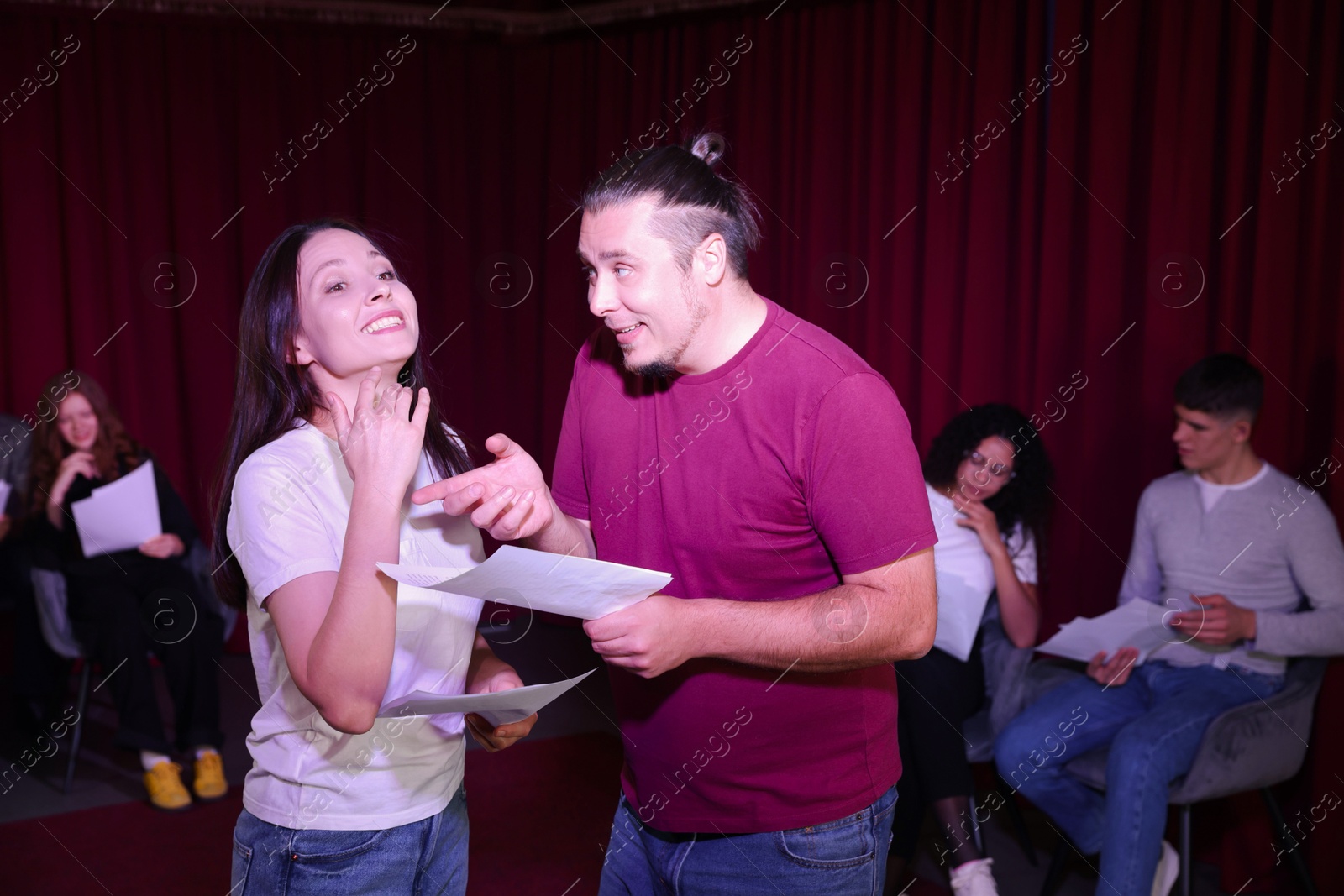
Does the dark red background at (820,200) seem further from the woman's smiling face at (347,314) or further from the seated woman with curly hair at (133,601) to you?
the woman's smiling face at (347,314)

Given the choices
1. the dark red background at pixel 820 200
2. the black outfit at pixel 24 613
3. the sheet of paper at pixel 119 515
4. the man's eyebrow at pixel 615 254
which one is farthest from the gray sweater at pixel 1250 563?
the black outfit at pixel 24 613

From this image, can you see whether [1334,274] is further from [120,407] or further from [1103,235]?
[120,407]

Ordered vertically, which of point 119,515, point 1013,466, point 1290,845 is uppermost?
point 119,515

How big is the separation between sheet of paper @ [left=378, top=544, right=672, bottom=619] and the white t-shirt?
0.16m

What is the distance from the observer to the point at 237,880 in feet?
4.10

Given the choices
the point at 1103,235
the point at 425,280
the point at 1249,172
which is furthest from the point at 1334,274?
the point at 425,280

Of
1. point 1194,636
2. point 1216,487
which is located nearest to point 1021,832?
point 1194,636

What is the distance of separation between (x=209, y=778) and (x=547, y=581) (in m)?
2.79

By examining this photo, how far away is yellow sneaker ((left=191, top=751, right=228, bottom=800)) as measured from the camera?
10.9 feet

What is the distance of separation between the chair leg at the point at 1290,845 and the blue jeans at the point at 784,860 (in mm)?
1784

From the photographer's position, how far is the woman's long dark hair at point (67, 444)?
11.7 ft

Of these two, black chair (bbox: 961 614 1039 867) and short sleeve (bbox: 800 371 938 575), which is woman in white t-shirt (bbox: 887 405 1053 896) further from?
short sleeve (bbox: 800 371 938 575)

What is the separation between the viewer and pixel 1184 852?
2.57 m

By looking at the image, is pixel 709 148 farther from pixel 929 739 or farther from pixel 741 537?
pixel 929 739
